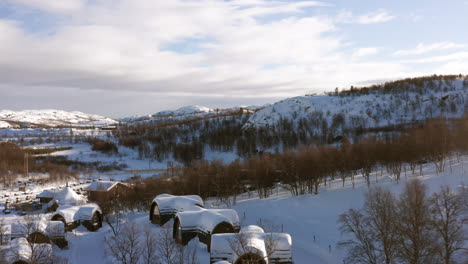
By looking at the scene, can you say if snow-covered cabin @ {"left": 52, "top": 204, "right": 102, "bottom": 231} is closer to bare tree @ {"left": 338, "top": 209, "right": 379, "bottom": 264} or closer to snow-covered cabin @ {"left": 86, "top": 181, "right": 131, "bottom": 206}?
snow-covered cabin @ {"left": 86, "top": 181, "right": 131, "bottom": 206}

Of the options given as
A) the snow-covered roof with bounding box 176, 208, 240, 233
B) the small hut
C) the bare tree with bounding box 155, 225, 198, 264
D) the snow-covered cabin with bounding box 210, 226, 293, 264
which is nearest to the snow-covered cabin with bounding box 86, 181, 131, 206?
the small hut

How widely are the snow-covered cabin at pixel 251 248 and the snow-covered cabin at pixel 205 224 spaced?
5.66 meters

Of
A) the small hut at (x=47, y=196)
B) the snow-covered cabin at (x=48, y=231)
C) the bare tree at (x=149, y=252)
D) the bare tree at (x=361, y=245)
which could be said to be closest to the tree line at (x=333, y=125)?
the small hut at (x=47, y=196)

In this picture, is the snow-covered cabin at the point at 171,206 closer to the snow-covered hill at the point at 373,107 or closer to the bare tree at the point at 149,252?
the bare tree at the point at 149,252

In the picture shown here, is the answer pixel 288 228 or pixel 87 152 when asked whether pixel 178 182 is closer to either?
pixel 288 228

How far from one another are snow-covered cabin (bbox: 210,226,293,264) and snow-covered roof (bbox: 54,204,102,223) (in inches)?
878

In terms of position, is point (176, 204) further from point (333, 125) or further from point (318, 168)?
point (333, 125)

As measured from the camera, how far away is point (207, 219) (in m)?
28.7

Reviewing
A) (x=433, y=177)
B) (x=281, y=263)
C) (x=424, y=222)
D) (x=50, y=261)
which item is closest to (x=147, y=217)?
(x=50, y=261)

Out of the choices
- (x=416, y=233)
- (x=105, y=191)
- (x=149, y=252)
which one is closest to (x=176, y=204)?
(x=149, y=252)

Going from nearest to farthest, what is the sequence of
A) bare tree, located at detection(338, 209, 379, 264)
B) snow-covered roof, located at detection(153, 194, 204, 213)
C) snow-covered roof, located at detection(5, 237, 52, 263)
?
snow-covered roof, located at detection(5, 237, 52, 263)
bare tree, located at detection(338, 209, 379, 264)
snow-covered roof, located at detection(153, 194, 204, 213)

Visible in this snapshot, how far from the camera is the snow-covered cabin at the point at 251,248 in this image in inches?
795

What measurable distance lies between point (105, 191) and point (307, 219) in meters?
34.7

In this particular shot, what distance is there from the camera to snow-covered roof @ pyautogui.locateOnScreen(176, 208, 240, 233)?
1112 inches
